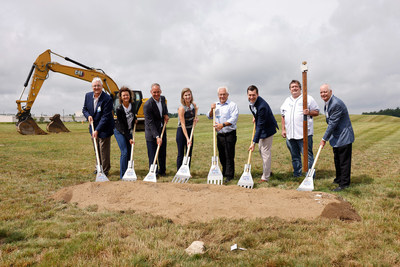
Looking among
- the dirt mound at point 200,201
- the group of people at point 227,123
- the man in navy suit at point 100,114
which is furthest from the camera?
the man in navy suit at point 100,114

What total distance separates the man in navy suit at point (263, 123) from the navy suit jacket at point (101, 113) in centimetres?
314

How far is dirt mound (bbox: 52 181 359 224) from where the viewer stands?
11.7ft

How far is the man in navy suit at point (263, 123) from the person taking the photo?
544 centimetres

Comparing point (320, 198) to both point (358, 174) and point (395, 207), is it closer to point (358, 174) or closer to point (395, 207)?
point (395, 207)

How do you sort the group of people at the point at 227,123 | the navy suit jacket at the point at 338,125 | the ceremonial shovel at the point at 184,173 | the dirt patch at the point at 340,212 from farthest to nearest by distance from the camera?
the ceremonial shovel at the point at 184,173 → the group of people at the point at 227,123 → the navy suit jacket at the point at 338,125 → the dirt patch at the point at 340,212

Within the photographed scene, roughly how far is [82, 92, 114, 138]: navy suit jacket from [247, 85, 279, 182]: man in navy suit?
10.3 feet

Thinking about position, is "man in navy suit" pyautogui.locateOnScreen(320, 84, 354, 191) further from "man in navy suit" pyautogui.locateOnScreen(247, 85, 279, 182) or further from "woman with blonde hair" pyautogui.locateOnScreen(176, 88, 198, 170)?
"woman with blonde hair" pyautogui.locateOnScreen(176, 88, 198, 170)

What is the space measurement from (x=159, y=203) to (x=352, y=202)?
291 centimetres

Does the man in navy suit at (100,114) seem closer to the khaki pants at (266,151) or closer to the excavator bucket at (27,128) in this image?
the khaki pants at (266,151)

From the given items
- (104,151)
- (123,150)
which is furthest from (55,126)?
→ (123,150)

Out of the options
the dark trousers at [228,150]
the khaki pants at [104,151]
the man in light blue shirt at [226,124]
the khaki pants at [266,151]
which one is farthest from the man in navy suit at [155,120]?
the khaki pants at [266,151]

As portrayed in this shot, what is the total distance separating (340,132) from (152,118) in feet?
12.5

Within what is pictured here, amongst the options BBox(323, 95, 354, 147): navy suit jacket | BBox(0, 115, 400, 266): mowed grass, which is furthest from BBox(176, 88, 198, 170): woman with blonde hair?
BBox(323, 95, 354, 147): navy suit jacket

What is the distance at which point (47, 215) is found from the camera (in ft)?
11.9
